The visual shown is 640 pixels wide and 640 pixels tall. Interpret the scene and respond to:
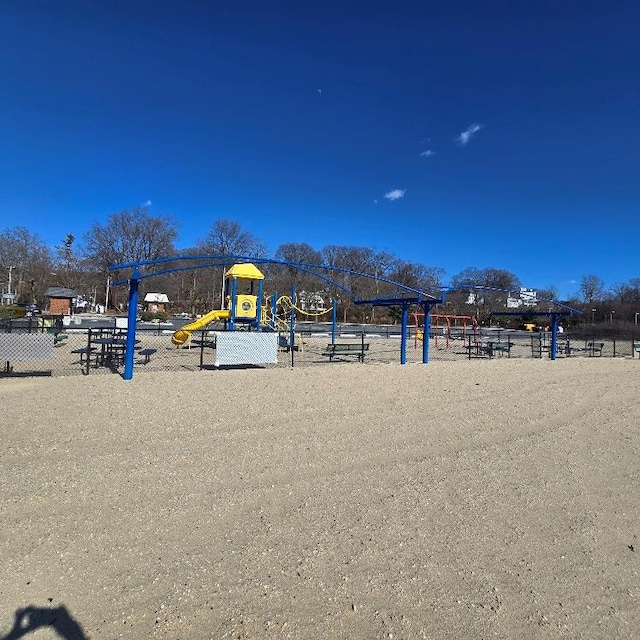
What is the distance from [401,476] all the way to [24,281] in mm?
62024

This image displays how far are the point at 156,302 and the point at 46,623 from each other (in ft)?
215

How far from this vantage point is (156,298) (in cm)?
6425

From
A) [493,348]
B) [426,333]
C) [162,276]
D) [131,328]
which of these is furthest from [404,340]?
[162,276]

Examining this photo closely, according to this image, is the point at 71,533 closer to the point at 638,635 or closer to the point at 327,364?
the point at 638,635

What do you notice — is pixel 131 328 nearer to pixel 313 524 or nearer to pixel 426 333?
pixel 313 524

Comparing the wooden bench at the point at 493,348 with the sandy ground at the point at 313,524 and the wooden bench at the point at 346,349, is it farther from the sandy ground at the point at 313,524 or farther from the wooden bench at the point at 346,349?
the sandy ground at the point at 313,524

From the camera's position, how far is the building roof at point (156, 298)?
207 ft

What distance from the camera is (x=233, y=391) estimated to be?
958 cm

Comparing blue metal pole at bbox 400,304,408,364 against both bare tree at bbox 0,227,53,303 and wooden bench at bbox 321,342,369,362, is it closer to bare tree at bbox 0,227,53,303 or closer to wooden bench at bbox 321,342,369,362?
wooden bench at bbox 321,342,369,362

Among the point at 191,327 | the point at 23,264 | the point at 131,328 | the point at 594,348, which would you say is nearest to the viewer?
the point at 131,328

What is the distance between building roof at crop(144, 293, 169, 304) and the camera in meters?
63.2

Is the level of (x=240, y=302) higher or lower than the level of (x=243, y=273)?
lower

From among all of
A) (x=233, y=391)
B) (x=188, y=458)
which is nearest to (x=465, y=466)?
(x=188, y=458)

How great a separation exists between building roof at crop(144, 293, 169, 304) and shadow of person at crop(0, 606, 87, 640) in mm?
64625
